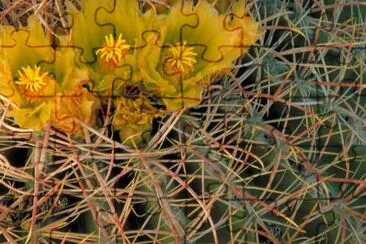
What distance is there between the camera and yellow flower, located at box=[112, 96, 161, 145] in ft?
2.94

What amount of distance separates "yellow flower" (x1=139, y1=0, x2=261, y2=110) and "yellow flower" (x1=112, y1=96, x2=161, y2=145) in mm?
20

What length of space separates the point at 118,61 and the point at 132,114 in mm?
61

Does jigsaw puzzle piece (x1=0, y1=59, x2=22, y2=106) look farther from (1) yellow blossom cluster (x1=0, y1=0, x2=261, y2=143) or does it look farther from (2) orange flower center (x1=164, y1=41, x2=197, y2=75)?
(2) orange flower center (x1=164, y1=41, x2=197, y2=75)

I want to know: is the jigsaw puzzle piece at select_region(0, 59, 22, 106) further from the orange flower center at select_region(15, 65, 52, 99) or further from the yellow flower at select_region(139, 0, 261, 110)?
the yellow flower at select_region(139, 0, 261, 110)

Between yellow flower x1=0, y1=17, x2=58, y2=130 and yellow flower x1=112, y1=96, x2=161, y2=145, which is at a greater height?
yellow flower x1=0, y1=17, x2=58, y2=130

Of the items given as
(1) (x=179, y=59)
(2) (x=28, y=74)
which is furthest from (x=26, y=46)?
(1) (x=179, y=59)

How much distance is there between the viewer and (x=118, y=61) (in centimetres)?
88

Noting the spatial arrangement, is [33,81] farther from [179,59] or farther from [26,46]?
[179,59]

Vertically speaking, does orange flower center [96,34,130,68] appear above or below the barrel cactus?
above

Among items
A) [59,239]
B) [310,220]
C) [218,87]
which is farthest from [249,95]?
[59,239]

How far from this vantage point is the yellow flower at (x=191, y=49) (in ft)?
2.90

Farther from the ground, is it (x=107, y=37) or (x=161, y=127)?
(x=107, y=37)

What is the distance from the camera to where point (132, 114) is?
0.89 m

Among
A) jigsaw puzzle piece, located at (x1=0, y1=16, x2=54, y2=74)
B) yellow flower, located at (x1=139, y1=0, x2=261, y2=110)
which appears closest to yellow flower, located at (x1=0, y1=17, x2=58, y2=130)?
jigsaw puzzle piece, located at (x1=0, y1=16, x2=54, y2=74)
